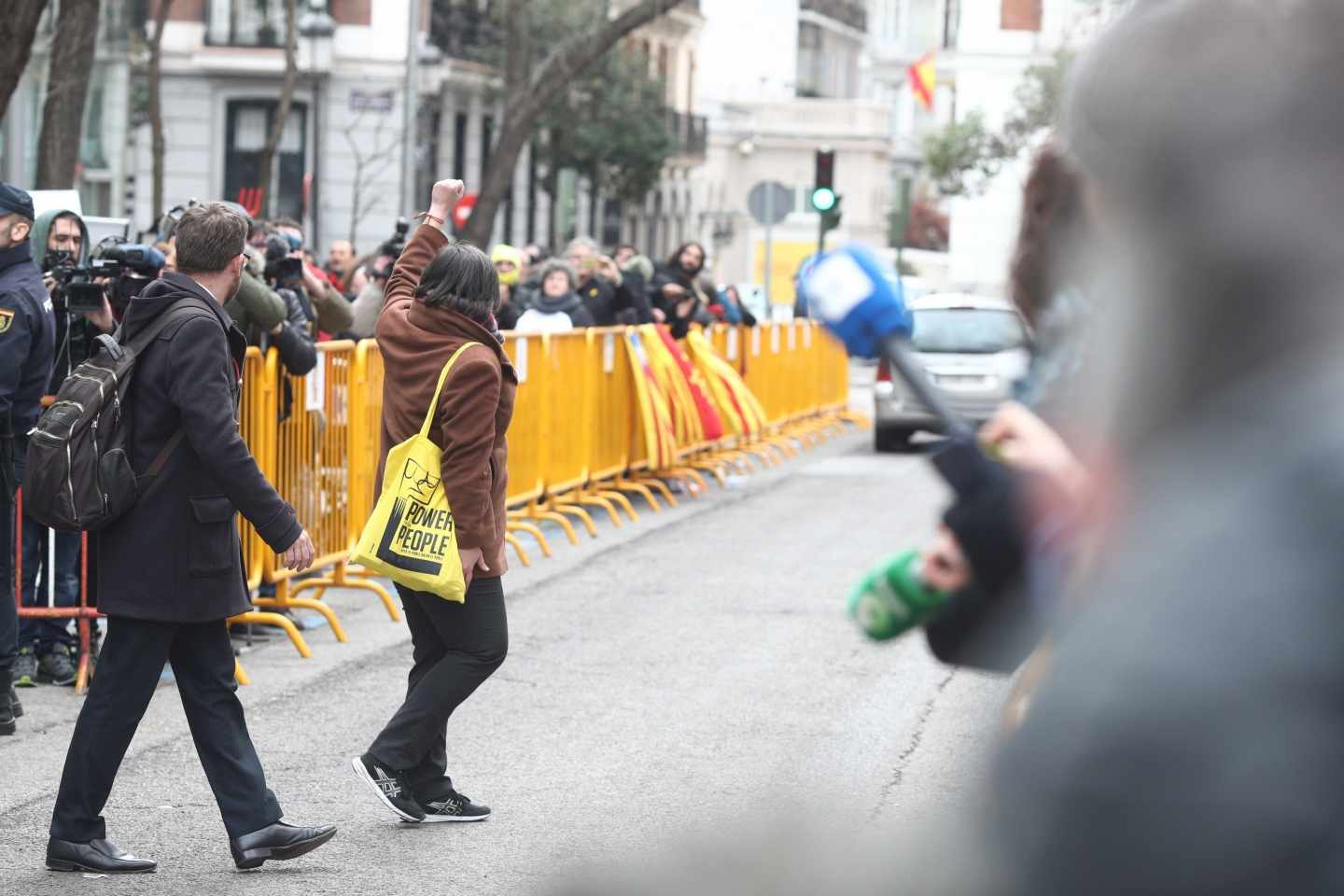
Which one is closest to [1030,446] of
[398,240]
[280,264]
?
[280,264]

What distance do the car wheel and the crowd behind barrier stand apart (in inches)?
34.2

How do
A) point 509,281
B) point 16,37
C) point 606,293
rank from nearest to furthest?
point 16,37 → point 509,281 → point 606,293

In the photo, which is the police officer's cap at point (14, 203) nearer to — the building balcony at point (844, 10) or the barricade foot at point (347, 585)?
the barricade foot at point (347, 585)

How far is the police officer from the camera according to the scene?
7.68 meters

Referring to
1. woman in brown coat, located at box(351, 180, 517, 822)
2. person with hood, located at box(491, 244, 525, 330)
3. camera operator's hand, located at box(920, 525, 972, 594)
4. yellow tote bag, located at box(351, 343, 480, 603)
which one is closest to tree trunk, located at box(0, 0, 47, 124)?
person with hood, located at box(491, 244, 525, 330)

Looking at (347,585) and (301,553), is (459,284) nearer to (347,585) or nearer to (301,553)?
(301,553)

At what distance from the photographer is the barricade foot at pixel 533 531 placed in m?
13.2

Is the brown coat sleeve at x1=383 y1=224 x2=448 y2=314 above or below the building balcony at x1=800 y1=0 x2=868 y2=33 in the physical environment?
below

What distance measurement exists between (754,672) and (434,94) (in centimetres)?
3488

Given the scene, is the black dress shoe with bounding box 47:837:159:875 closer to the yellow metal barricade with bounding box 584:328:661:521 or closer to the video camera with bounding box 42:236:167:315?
the video camera with bounding box 42:236:167:315

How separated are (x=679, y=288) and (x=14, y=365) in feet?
31.7

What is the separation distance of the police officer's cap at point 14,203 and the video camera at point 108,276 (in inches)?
14.8

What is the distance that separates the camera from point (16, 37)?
11594mm

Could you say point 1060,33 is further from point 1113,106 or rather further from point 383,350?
point 1113,106
